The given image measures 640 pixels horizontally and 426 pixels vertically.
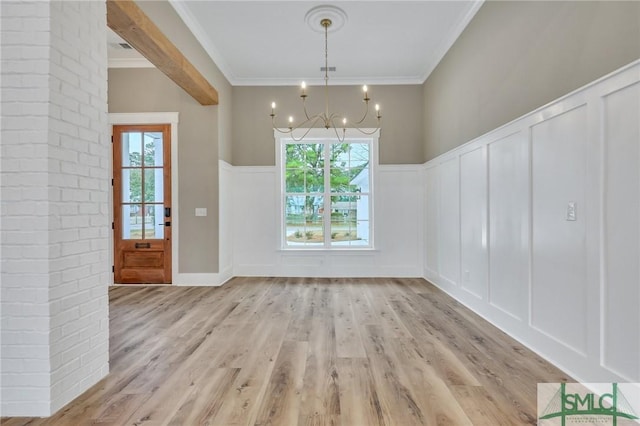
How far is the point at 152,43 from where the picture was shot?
114 inches

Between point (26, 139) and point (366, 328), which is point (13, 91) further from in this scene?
point (366, 328)

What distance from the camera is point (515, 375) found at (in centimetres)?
209

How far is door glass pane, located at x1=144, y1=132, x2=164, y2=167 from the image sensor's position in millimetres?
4738

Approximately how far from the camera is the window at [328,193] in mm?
5398

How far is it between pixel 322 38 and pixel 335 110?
1412 mm

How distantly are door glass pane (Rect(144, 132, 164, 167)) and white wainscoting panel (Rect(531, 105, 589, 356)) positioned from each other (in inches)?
188

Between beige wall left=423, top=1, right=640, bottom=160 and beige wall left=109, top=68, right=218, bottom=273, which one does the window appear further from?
beige wall left=423, top=1, right=640, bottom=160

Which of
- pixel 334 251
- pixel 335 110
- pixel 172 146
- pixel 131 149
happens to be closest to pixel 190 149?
pixel 172 146

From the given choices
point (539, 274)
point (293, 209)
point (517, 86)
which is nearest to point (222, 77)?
point (293, 209)

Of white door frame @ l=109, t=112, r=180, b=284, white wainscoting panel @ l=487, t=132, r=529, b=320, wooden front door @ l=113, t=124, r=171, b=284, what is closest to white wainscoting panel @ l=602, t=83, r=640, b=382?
white wainscoting panel @ l=487, t=132, r=529, b=320

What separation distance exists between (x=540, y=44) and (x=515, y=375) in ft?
8.16

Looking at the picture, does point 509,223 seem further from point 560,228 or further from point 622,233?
point 622,233

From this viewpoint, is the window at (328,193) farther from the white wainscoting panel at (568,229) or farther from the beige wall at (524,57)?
the white wainscoting panel at (568,229)

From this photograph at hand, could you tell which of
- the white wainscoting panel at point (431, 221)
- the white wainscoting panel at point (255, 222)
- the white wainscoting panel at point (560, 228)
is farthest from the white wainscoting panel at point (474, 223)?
the white wainscoting panel at point (255, 222)
